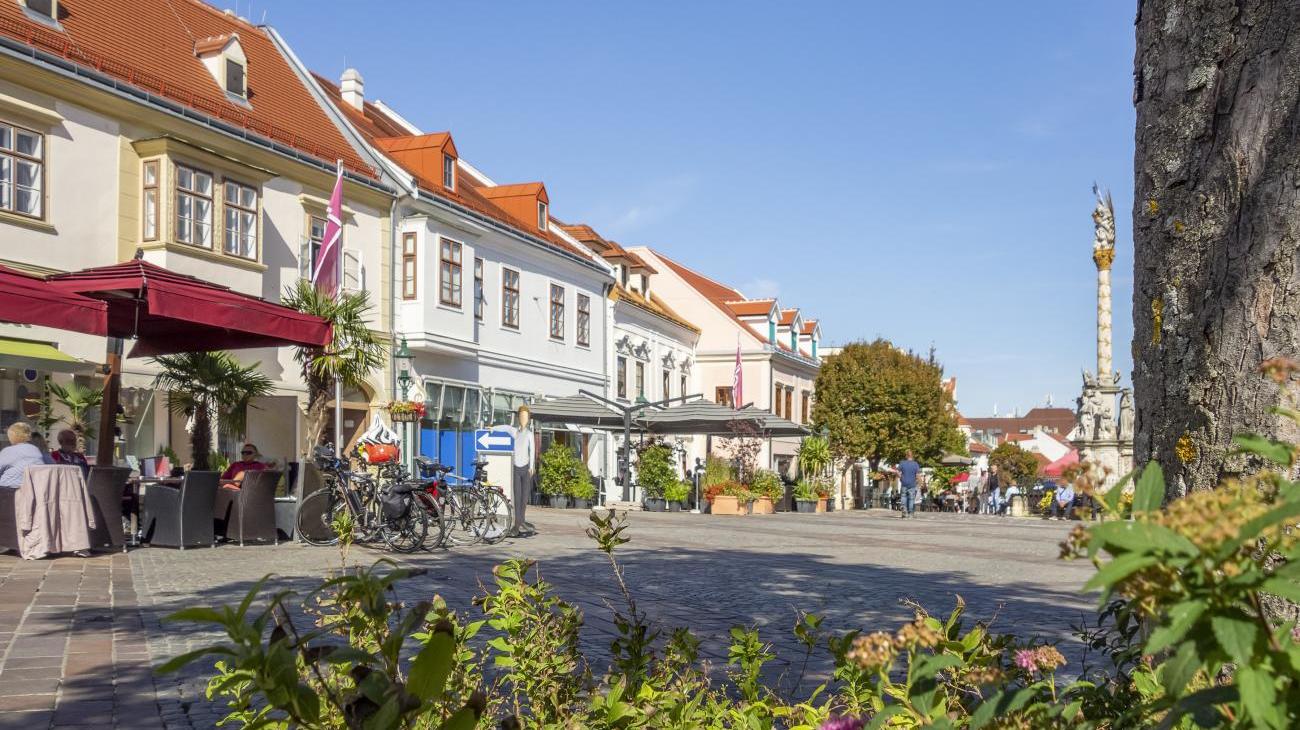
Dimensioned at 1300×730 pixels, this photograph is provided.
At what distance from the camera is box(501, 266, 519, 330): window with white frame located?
30.0 metres

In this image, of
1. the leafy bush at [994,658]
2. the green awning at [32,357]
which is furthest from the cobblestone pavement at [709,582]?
the green awning at [32,357]

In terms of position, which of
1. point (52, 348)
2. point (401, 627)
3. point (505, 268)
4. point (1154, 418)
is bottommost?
point (401, 627)

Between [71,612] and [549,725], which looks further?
[71,612]

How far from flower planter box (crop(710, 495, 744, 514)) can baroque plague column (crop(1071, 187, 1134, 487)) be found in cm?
1226

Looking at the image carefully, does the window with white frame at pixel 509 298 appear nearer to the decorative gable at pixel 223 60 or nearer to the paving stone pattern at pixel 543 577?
the decorative gable at pixel 223 60

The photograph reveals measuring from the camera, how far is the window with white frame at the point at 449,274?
88.2 ft

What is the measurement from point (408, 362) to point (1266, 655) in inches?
1013

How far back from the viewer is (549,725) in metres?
2.82

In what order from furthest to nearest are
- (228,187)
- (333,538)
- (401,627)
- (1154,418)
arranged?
(228,187) → (333,538) → (1154,418) → (401,627)

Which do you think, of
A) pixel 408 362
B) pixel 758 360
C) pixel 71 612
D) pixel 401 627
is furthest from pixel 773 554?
pixel 758 360

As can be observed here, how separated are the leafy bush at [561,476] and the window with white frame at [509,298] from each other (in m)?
4.47

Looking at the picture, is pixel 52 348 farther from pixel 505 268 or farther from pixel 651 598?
pixel 505 268

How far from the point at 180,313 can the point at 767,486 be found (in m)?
20.1

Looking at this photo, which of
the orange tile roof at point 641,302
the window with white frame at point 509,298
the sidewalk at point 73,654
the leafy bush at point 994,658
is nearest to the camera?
the leafy bush at point 994,658
